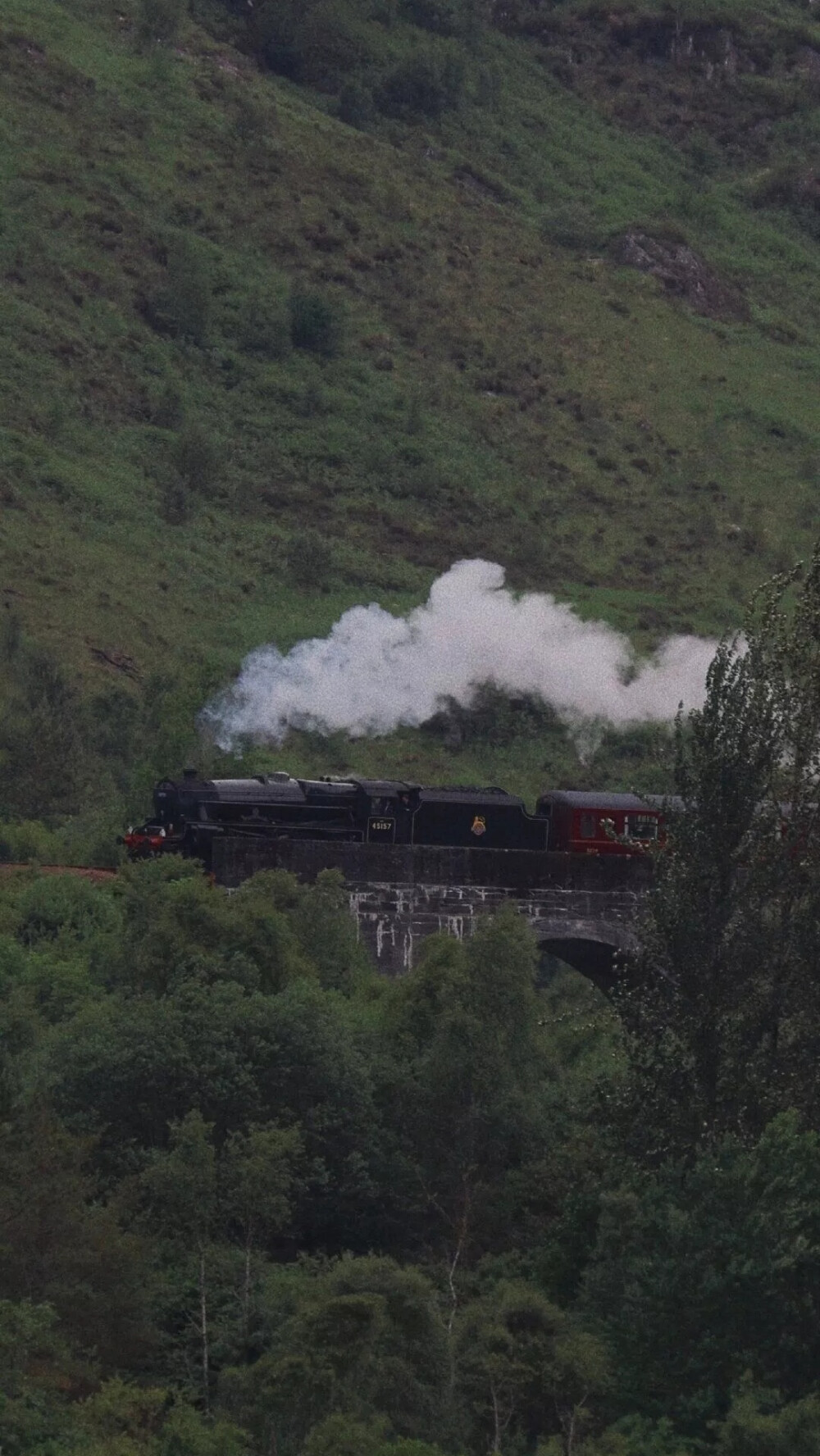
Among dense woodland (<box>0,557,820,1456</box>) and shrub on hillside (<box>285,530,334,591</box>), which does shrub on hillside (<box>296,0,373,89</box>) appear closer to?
shrub on hillside (<box>285,530,334,591</box>)

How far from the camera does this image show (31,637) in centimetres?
10594

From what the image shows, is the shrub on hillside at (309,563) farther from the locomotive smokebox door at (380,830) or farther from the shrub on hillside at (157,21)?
the locomotive smokebox door at (380,830)

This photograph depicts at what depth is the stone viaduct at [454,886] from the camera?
2416 inches

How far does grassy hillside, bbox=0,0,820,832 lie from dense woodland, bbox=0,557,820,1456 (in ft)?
144

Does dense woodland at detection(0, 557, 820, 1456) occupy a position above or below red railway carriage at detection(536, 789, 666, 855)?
below

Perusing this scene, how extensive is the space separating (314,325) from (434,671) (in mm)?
63454

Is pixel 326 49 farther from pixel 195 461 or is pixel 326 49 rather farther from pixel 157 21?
pixel 195 461

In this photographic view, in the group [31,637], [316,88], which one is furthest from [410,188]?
[31,637]

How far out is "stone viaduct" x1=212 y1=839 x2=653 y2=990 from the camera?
61375 mm

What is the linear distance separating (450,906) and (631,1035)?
15.6m

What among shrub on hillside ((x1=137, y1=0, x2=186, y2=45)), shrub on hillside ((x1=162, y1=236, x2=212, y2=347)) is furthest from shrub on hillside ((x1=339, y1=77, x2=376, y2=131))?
shrub on hillside ((x1=162, y1=236, x2=212, y2=347))

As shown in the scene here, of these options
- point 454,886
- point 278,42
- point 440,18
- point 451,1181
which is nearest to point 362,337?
point 278,42

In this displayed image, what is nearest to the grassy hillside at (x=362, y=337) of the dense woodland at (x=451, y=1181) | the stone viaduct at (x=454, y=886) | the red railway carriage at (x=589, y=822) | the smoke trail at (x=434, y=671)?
the smoke trail at (x=434, y=671)

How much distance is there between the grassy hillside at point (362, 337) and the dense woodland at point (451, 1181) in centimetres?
4388
